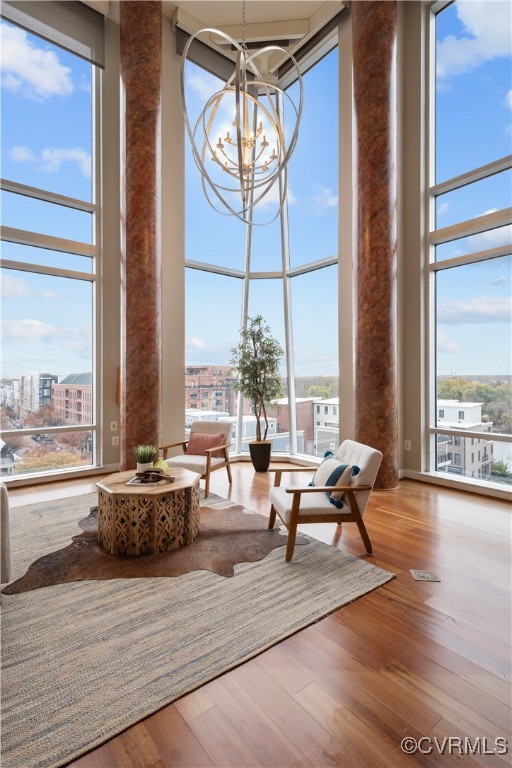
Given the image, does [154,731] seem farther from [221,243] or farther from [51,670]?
[221,243]

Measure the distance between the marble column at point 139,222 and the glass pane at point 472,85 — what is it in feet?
12.9

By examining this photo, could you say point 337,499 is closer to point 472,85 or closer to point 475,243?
point 475,243

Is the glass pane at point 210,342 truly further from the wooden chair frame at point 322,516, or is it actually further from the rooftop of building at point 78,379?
the wooden chair frame at point 322,516

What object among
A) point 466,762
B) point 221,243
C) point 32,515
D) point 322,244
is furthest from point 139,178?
point 466,762

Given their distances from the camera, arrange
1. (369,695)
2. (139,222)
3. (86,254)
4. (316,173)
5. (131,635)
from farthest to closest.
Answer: (316,173) < (86,254) < (139,222) < (131,635) < (369,695)

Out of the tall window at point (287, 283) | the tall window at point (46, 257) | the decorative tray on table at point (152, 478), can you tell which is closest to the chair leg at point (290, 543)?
the decorative tray on table at point (152, 478)

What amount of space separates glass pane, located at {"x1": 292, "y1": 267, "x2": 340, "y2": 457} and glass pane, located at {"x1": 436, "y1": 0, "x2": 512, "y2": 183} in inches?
86.0

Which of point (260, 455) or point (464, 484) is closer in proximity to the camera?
point (464, 484)

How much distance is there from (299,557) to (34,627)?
1818mm

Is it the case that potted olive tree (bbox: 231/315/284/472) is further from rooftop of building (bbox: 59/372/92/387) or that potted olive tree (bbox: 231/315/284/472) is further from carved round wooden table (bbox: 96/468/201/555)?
carved round wooden table (bbox: 96/468/201/555)

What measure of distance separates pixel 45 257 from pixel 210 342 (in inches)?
107

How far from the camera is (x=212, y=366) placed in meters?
6.72

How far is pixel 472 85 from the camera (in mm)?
4949

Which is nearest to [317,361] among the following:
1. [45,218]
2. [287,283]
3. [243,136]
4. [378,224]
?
[287,283]
